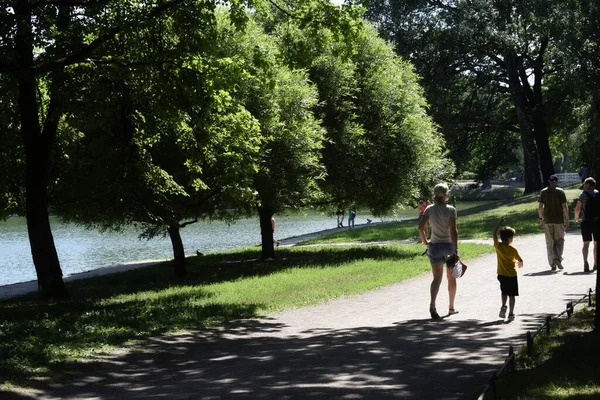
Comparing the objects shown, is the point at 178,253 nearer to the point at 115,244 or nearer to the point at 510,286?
the point at 510,286

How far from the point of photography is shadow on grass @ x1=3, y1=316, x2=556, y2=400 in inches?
298

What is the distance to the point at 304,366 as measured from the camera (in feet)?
28.7

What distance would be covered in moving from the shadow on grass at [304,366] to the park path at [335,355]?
0.04ft

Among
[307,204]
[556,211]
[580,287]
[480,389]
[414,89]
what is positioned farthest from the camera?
[414,89]

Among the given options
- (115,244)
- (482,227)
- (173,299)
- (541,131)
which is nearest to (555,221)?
(173,299)

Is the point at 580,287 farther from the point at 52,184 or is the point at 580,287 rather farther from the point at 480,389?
the point at 52,184

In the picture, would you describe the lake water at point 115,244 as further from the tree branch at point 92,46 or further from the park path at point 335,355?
the park path at point 335,355

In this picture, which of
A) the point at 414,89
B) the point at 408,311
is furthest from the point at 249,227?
the point at 408,311

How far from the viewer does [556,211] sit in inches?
675

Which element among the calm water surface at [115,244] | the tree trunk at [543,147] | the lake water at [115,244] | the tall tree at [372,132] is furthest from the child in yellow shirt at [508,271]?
the tree trunk at [543,147]

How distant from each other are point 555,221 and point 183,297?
7.90 metres

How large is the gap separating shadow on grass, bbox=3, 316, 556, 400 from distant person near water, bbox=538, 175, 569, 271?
6.37 meters

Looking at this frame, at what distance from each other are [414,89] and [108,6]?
1558 cm

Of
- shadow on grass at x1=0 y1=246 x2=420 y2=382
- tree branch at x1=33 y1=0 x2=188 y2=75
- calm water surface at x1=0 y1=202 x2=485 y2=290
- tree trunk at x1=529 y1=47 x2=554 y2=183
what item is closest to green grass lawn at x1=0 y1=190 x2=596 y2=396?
shadow on grass at x1=0 y1=246 x2=420 y2=382
